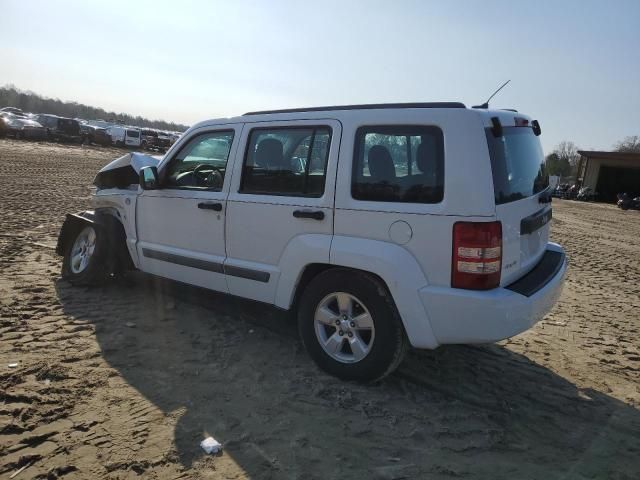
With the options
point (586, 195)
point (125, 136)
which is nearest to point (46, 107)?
point (125, 136)

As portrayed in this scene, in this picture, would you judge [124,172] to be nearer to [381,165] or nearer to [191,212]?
[191,212]

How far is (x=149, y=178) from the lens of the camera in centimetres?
479

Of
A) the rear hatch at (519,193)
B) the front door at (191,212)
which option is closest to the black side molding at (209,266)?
the front door at (191,212)

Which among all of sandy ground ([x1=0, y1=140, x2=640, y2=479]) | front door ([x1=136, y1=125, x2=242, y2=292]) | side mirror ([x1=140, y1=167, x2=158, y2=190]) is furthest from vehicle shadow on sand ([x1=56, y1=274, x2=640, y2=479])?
side mirror ([x1=140, y1=167, x2=158, y2=190])

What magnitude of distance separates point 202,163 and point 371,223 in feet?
6.53

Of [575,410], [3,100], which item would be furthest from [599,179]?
[3,100]

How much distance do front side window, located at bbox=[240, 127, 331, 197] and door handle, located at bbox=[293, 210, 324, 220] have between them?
0.14 meters

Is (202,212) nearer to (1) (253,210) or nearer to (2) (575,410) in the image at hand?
(1) (253,210)

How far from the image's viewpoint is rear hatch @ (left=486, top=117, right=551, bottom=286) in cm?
332

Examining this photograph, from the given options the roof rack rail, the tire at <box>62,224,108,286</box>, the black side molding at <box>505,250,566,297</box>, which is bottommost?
the tire at <box>62,224,108,286</box>

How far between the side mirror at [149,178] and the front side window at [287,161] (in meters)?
1.08

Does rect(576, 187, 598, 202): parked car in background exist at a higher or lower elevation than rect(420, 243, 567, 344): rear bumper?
lower

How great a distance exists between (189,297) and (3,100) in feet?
383

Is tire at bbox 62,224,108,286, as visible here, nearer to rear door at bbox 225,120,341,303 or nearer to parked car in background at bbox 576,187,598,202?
rear door at bbox 225,120,341,303
